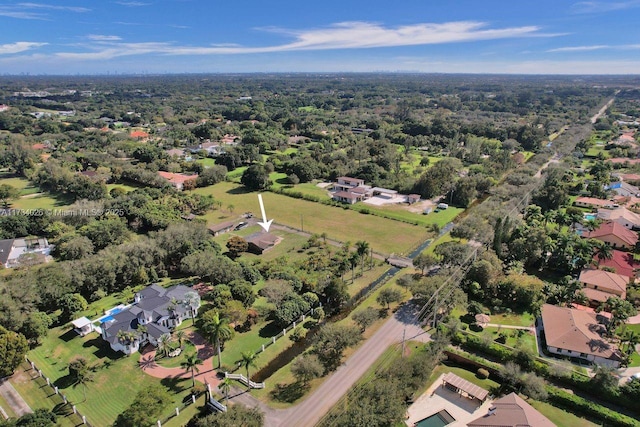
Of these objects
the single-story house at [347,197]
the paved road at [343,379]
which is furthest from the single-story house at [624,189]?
the paved road at [343,379]

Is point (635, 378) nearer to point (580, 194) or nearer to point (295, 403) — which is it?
point (295, 403)

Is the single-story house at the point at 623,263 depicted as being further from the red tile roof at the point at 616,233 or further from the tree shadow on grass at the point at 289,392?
the tree shadow on grass at the point at 289,392

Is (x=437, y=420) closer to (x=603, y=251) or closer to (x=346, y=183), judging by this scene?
(x=603, y=251)

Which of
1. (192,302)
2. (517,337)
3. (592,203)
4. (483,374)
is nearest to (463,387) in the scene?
(483,374)

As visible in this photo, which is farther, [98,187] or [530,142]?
[530,142]

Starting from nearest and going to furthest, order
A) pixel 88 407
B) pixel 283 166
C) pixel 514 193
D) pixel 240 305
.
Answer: pixel 88 407 → pixel 240 305 → pixel 514 193 → pixel 283 166

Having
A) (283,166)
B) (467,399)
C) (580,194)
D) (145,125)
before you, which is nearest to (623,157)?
(580,194)
